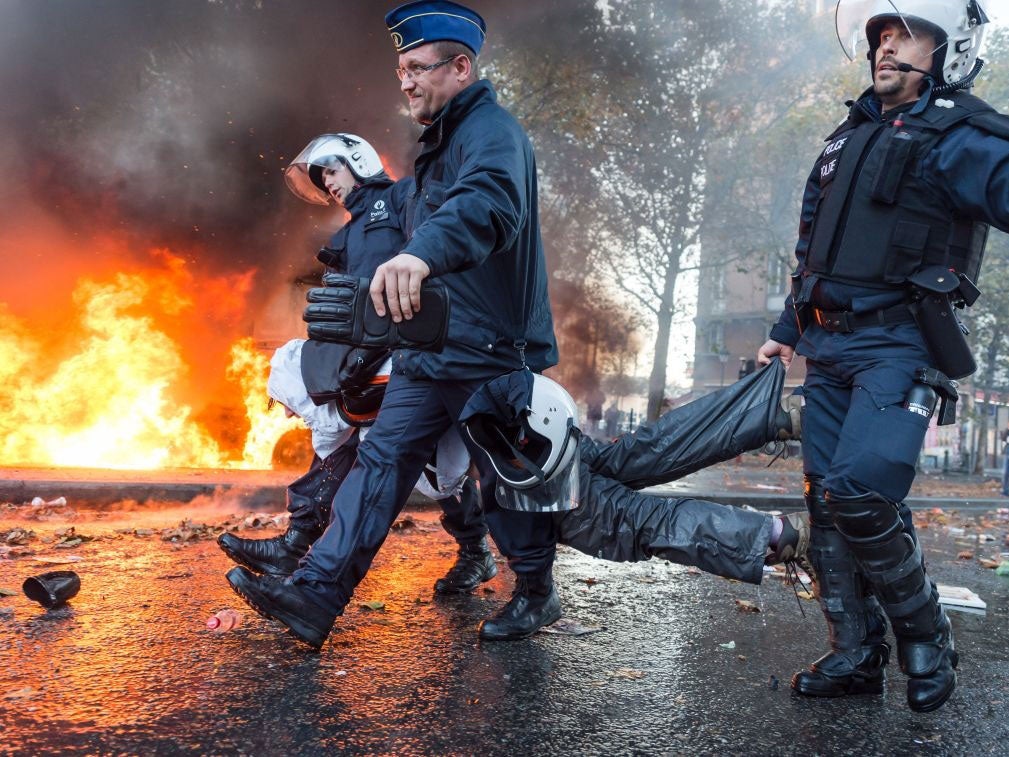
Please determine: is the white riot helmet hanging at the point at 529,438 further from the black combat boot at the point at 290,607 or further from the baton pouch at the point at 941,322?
the baton pouch at the point at 941,322

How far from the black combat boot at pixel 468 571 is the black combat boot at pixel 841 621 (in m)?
1.44

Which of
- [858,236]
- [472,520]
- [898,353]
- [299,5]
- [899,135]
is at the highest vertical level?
[299,5]

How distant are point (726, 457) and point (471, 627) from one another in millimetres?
1119

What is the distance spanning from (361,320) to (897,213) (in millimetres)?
1689

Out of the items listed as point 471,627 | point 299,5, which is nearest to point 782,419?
point 471,627

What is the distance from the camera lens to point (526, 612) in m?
2.94

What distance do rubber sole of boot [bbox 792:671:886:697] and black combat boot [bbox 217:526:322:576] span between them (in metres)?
2.03

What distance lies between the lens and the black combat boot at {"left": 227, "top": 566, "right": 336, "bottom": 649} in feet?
8.31

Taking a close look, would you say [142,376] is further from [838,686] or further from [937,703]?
[937,703]

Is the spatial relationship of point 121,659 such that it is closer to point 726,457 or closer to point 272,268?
point 726,457

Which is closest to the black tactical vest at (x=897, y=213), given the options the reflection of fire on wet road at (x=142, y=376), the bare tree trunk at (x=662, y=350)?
the reflection of fire on wet road at (x=142, y=376)


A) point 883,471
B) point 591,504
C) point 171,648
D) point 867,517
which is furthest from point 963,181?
point 171,648

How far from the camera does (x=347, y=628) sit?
9.62 ft

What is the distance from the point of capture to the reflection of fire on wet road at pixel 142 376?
9.64m
